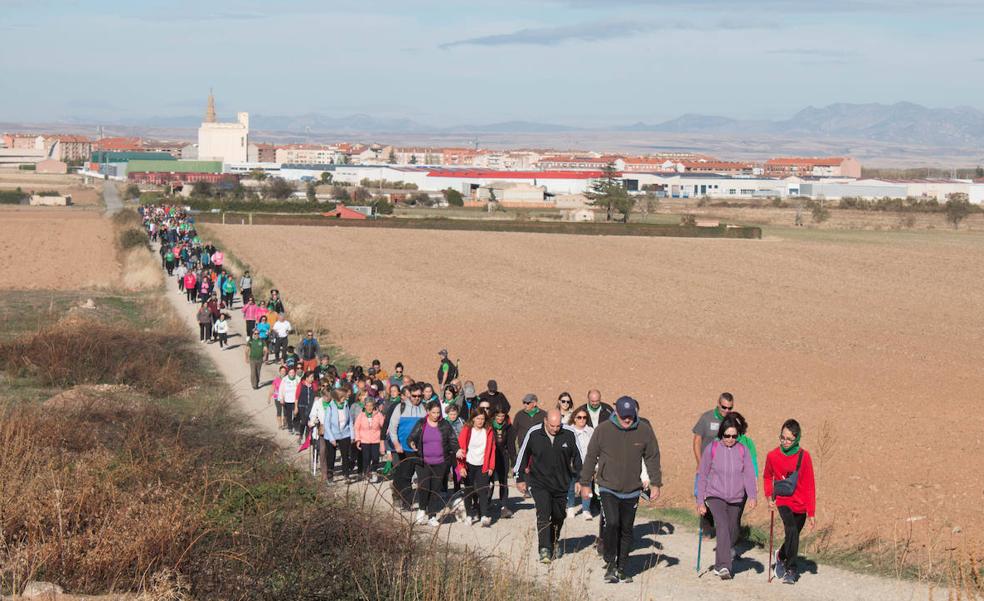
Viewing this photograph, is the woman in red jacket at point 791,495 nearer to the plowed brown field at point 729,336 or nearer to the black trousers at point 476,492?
the plowed brown field at point 729,336

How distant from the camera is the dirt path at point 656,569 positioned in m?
9.09

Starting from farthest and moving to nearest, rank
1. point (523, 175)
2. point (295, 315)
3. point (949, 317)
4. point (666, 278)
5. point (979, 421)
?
point (523, 175)
point (666, 278)
point (949, 317)
point (295, 315)
point (979, 421)

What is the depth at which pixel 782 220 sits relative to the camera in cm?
9706

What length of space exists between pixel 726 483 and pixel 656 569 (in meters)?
0.98

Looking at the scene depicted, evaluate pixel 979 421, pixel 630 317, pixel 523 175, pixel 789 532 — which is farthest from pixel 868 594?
pixel 523 175

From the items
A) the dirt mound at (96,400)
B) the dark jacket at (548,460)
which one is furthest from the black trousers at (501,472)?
the dirt mound at (96,400)

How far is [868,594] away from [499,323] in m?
19.7

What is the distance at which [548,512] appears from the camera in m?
9.96

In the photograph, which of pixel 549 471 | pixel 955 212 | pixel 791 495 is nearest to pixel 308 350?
pixel 549 471

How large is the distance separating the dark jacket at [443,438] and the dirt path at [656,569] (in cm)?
63

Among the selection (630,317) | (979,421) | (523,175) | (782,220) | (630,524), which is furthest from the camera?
(523,175)

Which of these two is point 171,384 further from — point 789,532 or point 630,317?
point 630,317

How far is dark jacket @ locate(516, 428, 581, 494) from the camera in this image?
996 centimetres

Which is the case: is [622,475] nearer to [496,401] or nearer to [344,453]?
[496,401]
